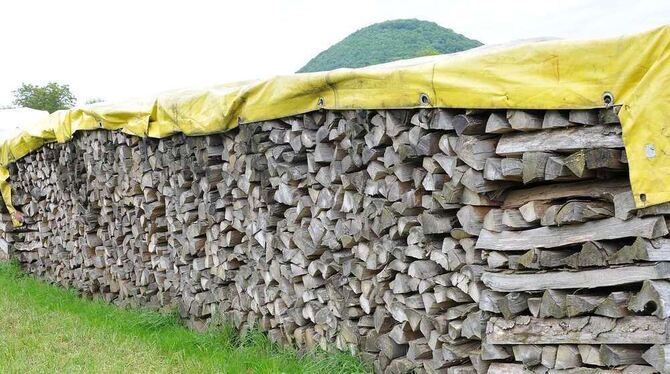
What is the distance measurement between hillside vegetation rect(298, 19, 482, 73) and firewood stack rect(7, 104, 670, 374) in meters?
30.9

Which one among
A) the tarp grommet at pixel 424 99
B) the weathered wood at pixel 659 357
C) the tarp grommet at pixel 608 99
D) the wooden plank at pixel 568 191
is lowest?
the weathered wood at pixel 659 357

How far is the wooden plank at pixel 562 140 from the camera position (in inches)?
108

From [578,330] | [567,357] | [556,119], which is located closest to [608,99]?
[556,119]

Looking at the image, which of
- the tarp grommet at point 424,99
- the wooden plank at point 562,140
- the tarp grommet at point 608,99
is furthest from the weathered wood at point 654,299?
the tarp grommet at point 424,99

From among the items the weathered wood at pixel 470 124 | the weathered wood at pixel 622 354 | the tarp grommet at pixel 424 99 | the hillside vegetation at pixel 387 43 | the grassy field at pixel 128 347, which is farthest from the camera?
the hillside vegetation at pixel 387 43

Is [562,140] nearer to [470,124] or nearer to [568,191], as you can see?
[568,191]

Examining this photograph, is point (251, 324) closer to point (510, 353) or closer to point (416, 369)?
point (416, 369)

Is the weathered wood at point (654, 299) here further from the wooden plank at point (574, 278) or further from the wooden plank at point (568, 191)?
the wooden plank at point (568, 191)

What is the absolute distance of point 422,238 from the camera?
368cm

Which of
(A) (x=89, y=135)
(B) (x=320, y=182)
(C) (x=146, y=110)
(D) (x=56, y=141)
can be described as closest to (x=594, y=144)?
(B) (x=320, y=182)

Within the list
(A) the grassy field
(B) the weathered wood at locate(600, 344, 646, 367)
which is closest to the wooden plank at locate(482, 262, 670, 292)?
(B) the weathered wood at locate(600, 344, 646, 367)

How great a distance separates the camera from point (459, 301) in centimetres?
354

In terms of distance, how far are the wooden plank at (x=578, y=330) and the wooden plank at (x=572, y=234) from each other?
30 centimetres

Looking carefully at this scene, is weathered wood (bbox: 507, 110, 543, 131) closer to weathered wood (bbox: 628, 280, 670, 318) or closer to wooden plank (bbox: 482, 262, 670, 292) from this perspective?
wooden plank (bbox: 482, 262, 670, 292)
